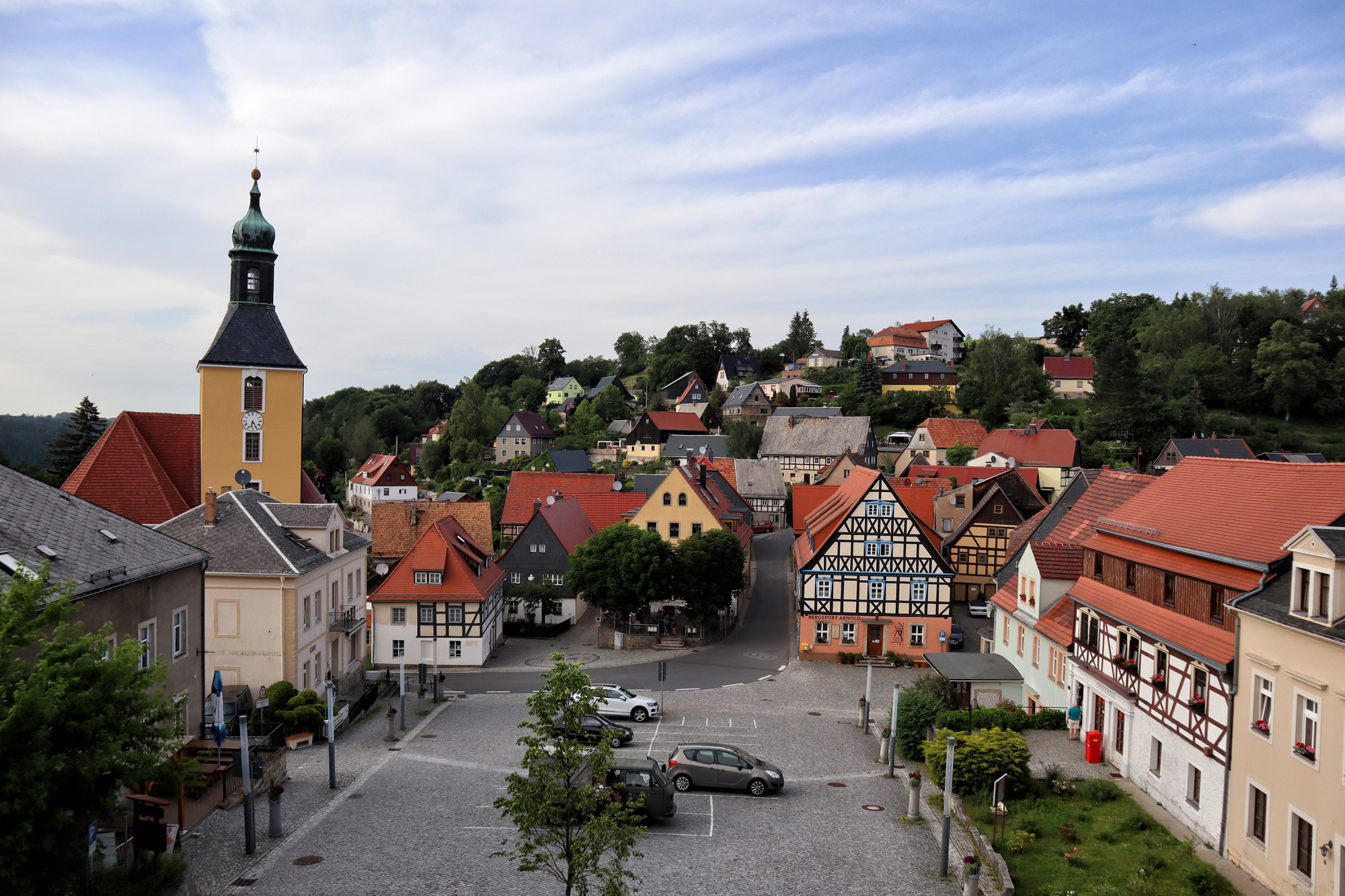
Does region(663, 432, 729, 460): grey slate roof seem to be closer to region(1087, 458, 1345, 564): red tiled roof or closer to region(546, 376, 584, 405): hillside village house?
region(546, 376, 584, 405): hillside village house

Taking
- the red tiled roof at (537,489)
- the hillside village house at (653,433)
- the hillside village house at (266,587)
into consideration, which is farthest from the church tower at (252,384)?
the hillside village house at (653,433)

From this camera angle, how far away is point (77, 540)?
17.4 m

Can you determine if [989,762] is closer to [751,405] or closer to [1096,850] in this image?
[1096,850]

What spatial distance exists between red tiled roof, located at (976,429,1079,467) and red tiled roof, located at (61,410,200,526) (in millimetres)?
65780

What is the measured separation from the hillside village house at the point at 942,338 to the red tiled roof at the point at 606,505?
93.8 meters

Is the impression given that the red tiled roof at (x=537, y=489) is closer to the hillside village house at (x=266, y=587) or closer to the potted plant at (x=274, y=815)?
the hillside village house at (x=266, y=587)

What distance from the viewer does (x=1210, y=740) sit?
677 inches

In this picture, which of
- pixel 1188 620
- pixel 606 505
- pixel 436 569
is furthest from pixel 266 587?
pixel 606 505

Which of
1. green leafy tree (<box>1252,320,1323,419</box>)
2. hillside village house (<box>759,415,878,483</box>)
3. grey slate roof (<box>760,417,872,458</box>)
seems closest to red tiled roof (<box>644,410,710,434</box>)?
grey slate roof (<box>760,417,872,458</box>)

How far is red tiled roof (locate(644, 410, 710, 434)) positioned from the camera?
110000 mm

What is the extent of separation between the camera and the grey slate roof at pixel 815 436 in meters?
92.3

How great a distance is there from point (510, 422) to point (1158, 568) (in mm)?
104435

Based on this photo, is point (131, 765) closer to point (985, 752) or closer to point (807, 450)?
point (985, 752)

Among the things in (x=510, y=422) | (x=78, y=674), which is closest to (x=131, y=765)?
(x=78, y=674)
